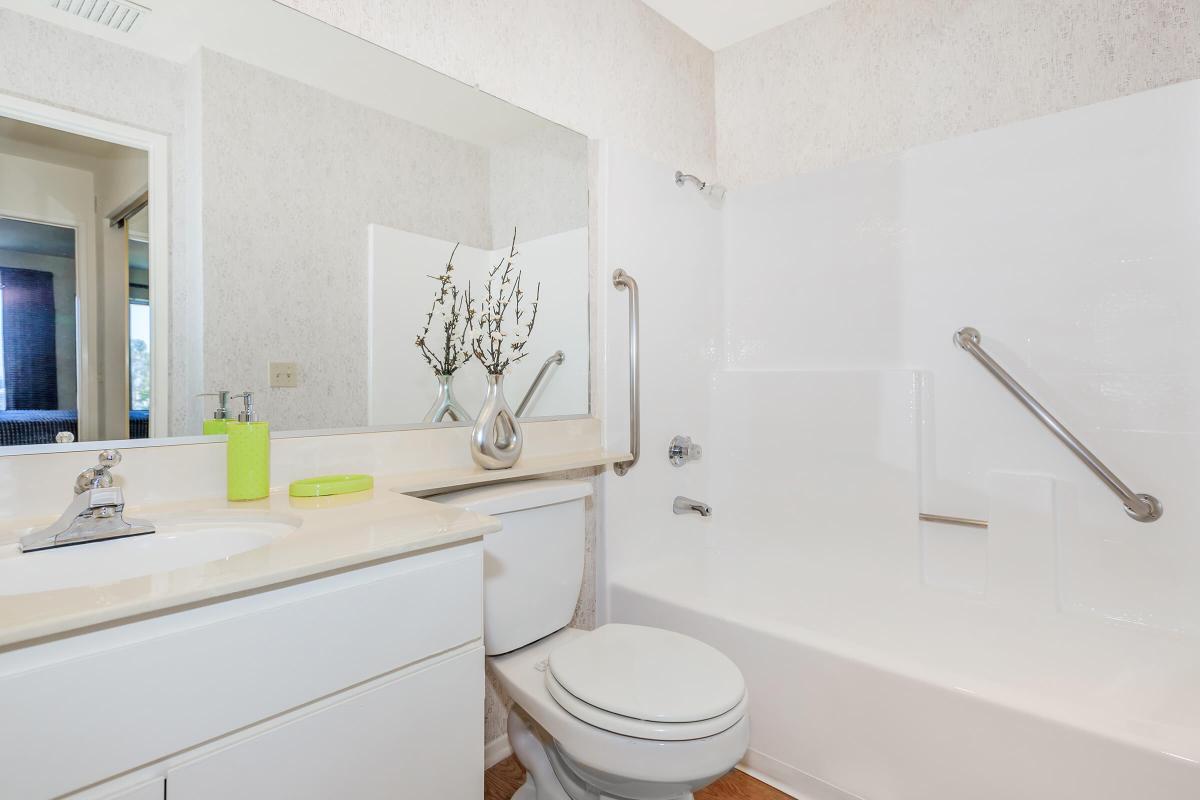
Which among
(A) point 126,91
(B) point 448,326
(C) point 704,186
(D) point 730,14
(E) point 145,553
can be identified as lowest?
(E) point 145,553

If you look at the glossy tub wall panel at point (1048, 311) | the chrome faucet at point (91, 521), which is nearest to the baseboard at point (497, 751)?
the chrome faucet at point (91, 521)

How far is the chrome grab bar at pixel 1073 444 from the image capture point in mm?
1573

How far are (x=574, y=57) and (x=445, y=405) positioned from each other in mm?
1169

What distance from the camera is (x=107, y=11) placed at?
1054mm

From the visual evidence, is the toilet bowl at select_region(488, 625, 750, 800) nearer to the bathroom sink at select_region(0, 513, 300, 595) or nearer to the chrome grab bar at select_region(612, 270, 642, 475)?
the bathroom sink at select_region(0, 513, 300, 595)

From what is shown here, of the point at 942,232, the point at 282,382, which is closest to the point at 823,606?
the point at 942,232

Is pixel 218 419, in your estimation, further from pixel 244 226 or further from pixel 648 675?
pixel 648 675

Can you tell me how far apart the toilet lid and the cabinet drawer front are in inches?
14.4

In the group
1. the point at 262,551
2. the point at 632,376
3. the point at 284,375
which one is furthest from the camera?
the point at 632,376

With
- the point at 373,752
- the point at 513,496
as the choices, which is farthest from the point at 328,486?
the point at 373,752

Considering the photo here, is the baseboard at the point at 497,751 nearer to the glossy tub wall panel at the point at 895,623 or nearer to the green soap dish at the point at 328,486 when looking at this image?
the glossy tub wall panel at the point at 895,623

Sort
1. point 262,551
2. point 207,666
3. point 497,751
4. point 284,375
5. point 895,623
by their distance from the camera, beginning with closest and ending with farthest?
point 207,666 < point 262,551 < point 284,375 < point 497,751 < point 895,623

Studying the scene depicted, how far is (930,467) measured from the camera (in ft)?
6.32

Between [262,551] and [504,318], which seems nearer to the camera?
[262,551]
